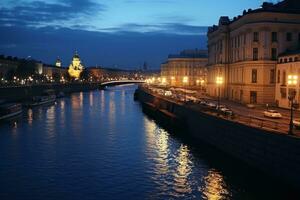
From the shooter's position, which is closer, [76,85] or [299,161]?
[299,161]

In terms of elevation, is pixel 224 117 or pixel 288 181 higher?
pixel 224 117

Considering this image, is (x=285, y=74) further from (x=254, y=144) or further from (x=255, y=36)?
(x=254, y=144)

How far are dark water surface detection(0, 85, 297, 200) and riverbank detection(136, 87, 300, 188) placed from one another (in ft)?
2.60

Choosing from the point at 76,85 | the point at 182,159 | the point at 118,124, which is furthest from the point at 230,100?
the point at 76,85

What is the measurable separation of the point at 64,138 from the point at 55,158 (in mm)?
9843

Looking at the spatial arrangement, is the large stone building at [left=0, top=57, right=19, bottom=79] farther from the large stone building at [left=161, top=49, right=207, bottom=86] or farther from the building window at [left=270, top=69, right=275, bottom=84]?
the building window at [left=270, top=69, right=275, bottom=84]

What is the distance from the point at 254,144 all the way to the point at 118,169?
9557mm

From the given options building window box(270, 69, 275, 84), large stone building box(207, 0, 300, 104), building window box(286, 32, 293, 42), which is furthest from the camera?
building window box(286, 32, 293, 42)

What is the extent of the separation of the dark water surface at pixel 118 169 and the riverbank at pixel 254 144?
793mm

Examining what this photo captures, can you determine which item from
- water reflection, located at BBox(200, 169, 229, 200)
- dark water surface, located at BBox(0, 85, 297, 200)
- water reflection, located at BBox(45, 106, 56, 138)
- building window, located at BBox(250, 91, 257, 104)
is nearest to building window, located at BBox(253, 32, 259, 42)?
building window, located at BBox(250, 91, 257, 104)

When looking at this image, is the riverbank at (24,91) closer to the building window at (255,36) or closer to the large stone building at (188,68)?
the large stone building at (188,68)

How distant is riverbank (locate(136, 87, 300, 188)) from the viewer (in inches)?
1027

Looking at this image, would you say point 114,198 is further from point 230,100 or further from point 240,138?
point 230,100

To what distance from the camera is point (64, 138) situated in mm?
45125
